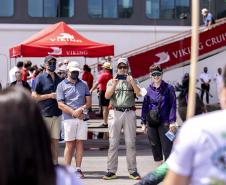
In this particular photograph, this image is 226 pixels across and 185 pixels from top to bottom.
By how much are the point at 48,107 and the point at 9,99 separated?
26.7ft

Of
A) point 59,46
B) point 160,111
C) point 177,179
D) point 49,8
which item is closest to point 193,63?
point 177,179

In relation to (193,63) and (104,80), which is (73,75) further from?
(104,80)

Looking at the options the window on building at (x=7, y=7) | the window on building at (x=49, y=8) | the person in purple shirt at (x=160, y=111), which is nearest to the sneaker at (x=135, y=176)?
the person in purple shirt at (x=160, y=111)

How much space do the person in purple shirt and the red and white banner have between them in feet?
58.3

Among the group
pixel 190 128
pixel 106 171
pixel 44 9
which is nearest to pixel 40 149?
pixel 190 128

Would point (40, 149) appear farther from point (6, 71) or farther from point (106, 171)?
point (6, 71)

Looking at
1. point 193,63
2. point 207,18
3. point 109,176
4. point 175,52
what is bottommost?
point 109,176

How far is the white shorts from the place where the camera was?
33.1 feet

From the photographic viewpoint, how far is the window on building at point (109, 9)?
29766mm

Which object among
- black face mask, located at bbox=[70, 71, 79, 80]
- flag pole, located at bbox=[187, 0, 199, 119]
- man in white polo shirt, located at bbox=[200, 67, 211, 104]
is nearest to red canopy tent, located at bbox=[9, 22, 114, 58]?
black face mask, located at bbox=[70, 71, 79, 80]

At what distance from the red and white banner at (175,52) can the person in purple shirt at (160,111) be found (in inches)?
700

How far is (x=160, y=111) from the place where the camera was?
32.0ft

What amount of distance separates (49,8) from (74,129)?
19682 mm

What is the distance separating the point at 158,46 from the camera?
28.5 metres
